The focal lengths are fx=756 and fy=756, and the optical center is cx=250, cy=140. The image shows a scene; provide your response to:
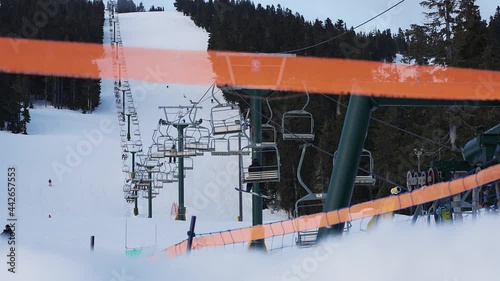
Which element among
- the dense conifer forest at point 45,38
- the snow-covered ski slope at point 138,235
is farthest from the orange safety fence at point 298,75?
the dense conifer forest at point 45,38

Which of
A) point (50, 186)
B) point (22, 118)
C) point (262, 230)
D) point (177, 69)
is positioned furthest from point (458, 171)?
point (177, 69)

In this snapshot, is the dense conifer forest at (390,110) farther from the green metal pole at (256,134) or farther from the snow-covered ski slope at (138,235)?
the snow-covered ski slope at (138,235)

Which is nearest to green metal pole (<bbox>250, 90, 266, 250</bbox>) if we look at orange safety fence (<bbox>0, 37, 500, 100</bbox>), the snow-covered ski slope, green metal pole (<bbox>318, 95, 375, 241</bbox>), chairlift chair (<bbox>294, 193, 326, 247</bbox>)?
orange safety fence (<bbox>0, 37, 500, 100</bbox>)

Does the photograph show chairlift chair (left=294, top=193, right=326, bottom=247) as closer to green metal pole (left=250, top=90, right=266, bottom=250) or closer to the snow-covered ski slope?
green metal pole (left=250, top=90, right=266, bottom=250)

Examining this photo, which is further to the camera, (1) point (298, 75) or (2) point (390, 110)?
(1) point (298, 75)

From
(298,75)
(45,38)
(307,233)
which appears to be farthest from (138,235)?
(45,38)

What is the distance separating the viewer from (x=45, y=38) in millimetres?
107250

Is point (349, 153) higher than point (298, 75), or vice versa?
point (298, 75)

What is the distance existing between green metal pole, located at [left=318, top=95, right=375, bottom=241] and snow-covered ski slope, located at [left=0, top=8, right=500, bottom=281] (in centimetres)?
68

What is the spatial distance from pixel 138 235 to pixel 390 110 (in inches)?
1169

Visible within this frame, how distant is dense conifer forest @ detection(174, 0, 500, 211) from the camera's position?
32438 mm

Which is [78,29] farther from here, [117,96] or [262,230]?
[262,230]

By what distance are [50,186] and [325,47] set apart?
46522mm

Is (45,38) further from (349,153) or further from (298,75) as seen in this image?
(349,153)
